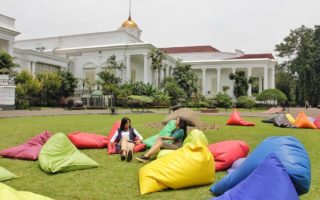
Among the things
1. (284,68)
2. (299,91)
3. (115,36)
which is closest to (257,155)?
(115,36)

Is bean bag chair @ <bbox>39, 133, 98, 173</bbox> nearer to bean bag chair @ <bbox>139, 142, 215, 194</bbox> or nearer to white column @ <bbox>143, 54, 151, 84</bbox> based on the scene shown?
bean bag chair @ <bbox>139, 142, 215, 194</bbox>

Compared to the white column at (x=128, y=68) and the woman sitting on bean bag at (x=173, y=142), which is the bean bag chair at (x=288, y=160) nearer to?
the woman sitting on bean bag at (x=173, y=142)

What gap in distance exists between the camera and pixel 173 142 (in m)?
7.14

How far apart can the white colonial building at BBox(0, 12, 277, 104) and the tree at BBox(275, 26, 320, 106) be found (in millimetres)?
2949

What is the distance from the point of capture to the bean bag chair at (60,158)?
5.85 m

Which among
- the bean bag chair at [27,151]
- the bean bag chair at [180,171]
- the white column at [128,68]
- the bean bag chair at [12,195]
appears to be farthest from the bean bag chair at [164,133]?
the white column at [128,68]

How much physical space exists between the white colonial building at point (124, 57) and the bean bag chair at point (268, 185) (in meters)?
33.0

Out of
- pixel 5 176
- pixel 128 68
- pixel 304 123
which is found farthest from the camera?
pixel 128 68

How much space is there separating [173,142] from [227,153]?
1329 mm

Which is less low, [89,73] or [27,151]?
[89,73]

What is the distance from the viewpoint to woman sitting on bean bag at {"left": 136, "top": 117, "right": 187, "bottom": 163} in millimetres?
6734

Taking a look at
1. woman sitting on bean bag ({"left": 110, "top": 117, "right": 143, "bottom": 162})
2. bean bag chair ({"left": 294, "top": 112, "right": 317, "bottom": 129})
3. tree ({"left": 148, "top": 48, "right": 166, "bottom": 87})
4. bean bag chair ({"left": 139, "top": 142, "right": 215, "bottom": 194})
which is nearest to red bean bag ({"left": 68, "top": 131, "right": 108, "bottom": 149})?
woman sitting on bean bag ({"left": 110, "top": 117, "right": 143, "bottom": 162})

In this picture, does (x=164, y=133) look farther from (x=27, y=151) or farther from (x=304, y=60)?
(x=304, y=60)

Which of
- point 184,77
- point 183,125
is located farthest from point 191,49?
point 183,125
